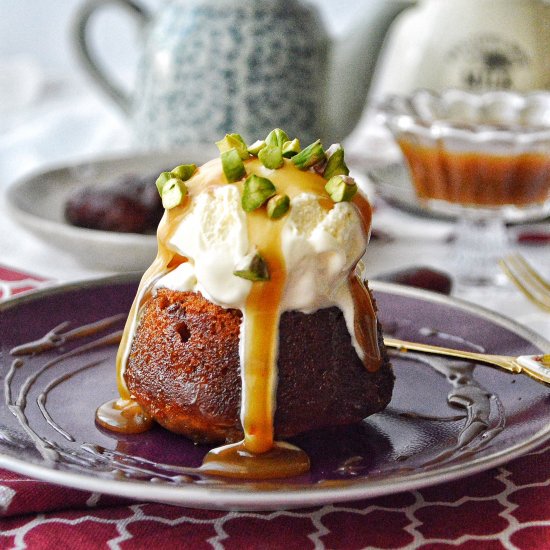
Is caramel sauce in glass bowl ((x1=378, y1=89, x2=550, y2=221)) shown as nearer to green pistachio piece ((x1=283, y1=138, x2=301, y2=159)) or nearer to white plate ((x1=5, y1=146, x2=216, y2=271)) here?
white plate ((x1=5, y1=146, x2=216, y2=271))

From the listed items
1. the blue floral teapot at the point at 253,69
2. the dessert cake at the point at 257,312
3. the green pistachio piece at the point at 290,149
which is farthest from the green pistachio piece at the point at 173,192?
the blue floral teapot at the point at 253,69

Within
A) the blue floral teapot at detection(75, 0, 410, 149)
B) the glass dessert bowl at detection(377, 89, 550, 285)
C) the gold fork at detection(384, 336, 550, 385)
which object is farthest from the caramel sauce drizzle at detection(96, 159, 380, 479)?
the blue floral teapot at detection(75, 0, 410, 149)

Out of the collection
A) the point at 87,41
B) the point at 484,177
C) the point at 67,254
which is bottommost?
the point at 67,254

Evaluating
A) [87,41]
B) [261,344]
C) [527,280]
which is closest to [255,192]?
[261,344]

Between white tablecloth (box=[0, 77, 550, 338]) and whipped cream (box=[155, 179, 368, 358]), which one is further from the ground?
whipped cream (box=[155, 179, 368, 358])

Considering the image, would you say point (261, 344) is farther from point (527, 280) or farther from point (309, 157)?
point (527, 280)

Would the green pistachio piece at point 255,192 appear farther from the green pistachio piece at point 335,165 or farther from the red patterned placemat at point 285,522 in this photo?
the red patterned placemat at point 285,522

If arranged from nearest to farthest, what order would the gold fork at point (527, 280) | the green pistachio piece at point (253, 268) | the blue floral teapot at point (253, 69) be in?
1. the green pistachio piece at point (253, 268)
2. the gold fork at point (527, 280)
3. the blue floral teapot at point (253, 69)
